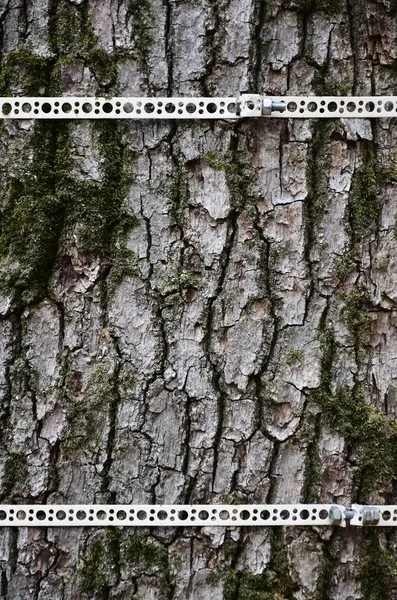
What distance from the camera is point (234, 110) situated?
54.5 inches

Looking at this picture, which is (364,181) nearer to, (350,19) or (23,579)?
(350,19)

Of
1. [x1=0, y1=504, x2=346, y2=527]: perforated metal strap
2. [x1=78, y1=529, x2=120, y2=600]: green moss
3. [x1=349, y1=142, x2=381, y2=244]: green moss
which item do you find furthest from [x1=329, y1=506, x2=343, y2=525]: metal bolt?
[x1=349, y1=142, x2=381, y2=244]: green moss

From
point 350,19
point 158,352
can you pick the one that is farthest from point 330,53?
point 158,352

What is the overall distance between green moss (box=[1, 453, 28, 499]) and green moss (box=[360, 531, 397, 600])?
2.27ft

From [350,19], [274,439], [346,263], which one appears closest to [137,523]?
[274,439]

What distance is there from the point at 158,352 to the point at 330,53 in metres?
0.69

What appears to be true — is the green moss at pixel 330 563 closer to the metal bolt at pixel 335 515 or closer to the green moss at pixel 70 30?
the metal bolt at pixel 335 515

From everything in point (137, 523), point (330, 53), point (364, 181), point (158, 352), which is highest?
point (330, 53)

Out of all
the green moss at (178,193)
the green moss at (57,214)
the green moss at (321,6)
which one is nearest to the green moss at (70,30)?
the green moss at (57,214)

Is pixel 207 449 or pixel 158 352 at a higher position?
pixel 158 352

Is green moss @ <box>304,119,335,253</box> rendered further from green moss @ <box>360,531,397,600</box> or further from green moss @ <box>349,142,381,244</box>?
green moss @ <box>360,531,397,600</box>

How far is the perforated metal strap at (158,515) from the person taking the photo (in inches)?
53.6

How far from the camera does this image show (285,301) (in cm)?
139

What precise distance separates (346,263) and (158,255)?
374 mm
